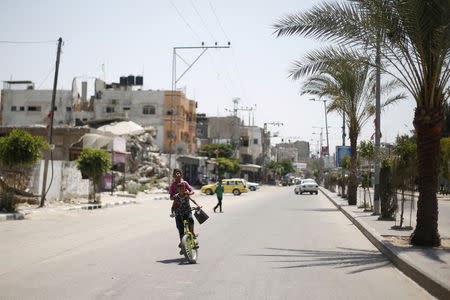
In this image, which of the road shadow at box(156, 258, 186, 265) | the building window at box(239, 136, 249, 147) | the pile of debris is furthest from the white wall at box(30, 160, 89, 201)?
the building window at box(239, 136, 249, 147)

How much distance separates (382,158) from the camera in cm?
2647

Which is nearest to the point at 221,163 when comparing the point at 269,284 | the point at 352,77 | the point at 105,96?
the point at 105,96

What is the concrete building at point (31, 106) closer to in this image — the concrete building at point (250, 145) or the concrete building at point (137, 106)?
the concrete building at point (137, 106)

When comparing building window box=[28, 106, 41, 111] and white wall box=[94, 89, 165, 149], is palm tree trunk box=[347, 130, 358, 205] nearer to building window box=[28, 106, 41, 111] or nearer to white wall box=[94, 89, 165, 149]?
white wall box=[94, 89, 165, 149]

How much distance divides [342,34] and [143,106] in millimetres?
68511

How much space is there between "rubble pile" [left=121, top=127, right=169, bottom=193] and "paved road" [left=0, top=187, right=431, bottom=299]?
34.4 meters

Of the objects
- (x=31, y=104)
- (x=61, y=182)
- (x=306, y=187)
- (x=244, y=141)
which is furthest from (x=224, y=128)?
(x=61, y=182)

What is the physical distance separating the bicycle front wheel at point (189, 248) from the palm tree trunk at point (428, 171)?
17.2ft

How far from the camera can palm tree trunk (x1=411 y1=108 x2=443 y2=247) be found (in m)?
12.2

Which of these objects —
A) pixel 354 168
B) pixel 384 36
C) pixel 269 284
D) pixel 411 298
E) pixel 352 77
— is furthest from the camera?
pixel 354 168

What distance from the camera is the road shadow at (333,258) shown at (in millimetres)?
10054

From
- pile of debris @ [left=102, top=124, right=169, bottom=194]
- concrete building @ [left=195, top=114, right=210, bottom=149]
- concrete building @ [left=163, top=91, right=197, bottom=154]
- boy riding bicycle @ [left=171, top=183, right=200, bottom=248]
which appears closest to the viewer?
boy riding bicycle @ [left=171, top=183, right=200, bottom=248]

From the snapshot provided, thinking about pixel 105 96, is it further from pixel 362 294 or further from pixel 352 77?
pixel 362 294

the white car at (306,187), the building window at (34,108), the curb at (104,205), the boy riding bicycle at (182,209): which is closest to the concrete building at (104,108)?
the building window at (34,108)
